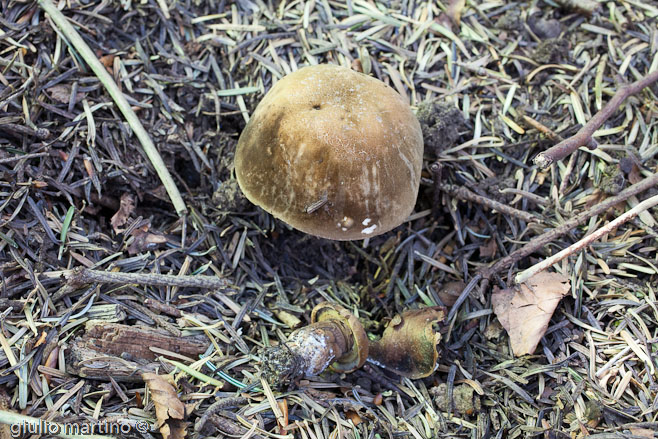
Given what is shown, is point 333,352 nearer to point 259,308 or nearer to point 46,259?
point 259,308

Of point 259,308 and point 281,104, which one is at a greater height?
point 281,104

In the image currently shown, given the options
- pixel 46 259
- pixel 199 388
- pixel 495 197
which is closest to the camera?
pixel 199 388

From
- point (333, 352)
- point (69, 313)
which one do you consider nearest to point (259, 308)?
point (333, 352)

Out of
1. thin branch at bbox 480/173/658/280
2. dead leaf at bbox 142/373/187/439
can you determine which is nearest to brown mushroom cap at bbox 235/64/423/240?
thin branch at bbox 480/173/658/280

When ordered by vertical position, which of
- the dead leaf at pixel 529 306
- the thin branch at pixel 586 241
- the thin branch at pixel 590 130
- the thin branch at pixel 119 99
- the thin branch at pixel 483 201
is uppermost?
the thin branch at pixel 119 99

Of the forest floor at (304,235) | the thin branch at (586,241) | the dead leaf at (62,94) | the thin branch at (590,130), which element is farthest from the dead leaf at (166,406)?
the thin branch at (590,130)

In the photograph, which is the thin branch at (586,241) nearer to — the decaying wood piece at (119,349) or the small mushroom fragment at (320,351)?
the small mushroom fragment at (320,351)

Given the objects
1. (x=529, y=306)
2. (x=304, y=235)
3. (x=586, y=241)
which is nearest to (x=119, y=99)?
(x=304, y=235)
